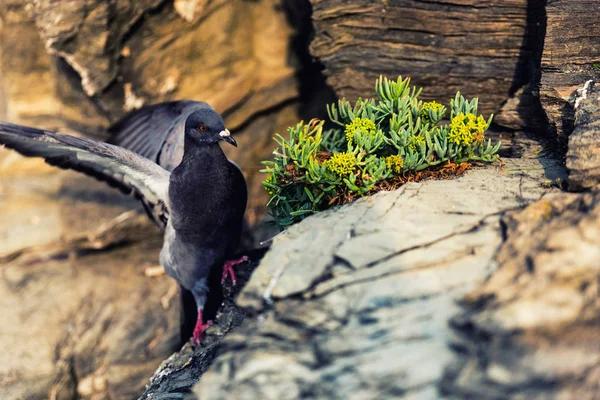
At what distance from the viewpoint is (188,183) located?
4715 millimetres

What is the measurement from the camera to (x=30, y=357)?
6.36 meters

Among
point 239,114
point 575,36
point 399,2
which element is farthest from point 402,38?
point 239,114

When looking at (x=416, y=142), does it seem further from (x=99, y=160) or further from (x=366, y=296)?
(x=99, y=160)

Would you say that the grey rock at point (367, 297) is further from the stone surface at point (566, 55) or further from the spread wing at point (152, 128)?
the spread wing at point (152, 128)

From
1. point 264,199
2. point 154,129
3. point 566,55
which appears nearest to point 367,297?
point 566,55

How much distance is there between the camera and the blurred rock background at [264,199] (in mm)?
2609

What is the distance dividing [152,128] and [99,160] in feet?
4.03

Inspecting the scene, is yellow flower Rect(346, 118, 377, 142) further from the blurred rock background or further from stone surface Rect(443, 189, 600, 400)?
stone surface Rect(443, 189, 600, 400)

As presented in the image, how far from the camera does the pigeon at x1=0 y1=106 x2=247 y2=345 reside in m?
4.64

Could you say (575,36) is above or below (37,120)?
above

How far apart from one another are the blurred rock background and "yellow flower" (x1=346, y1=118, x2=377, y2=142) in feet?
2.39

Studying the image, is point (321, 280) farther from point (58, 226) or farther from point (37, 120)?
point (37, 120)

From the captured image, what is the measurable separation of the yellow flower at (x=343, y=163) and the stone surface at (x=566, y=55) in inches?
64.4

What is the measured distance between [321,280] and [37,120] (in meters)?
5.71
